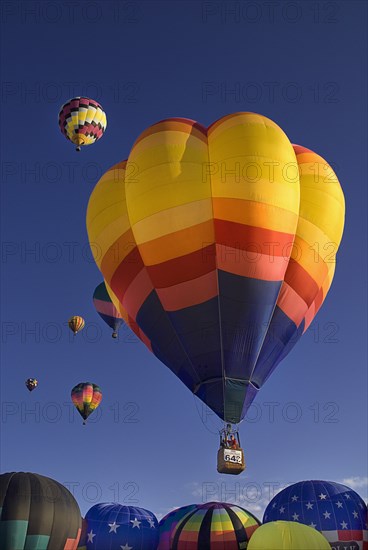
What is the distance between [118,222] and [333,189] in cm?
495

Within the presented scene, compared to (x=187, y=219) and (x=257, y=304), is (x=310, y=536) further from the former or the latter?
(x=187, y=219)

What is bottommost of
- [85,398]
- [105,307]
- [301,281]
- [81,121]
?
[85,398]

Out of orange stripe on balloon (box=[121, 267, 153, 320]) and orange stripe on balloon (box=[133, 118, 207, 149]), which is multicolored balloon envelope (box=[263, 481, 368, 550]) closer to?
orange stripe on balloon (box=[121, 267, 153, 320])

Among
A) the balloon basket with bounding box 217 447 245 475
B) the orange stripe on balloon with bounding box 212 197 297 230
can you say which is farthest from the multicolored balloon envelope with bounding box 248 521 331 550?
the orange stripe on balloon with bounding box 212 197 297 230

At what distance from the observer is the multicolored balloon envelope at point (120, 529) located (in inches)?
776

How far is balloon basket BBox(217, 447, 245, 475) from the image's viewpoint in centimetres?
1133

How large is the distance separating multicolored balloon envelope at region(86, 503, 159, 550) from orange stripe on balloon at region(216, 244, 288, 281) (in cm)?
1232

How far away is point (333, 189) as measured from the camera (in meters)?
13.3

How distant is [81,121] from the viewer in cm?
1997

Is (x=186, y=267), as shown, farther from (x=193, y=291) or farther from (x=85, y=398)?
(x=85, y=398)

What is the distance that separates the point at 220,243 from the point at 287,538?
7.33 m

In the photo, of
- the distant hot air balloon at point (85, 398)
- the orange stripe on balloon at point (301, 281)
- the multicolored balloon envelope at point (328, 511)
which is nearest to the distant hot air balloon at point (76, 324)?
the distant hot air balloon at point (85, 398)

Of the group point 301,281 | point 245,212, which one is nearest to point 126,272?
point 245,212

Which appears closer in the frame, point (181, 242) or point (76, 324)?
point (181, 242)
